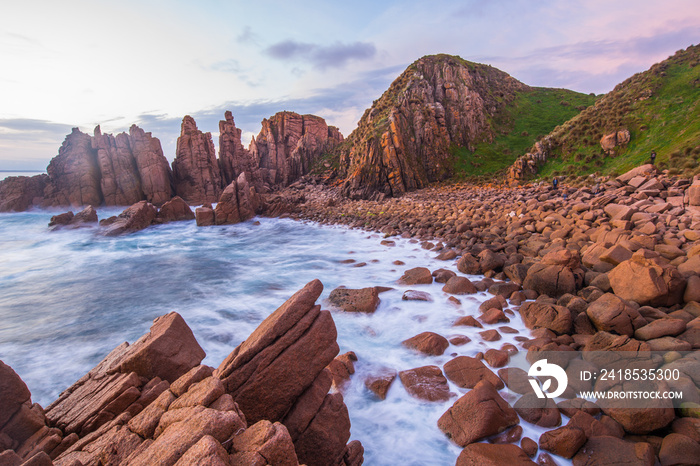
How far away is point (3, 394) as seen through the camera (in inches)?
190

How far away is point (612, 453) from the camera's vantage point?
4.50 metres

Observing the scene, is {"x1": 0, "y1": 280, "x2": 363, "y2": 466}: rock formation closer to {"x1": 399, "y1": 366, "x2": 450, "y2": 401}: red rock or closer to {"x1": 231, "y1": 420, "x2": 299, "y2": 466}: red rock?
{"x1": 231, "y1": 420, "x2": 299, "y2": 466}: red rock

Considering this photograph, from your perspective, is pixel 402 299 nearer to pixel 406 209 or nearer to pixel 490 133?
pixel 406 209

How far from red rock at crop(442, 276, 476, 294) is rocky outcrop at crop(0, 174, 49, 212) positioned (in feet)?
218

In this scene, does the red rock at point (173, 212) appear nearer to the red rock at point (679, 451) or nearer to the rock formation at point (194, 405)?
the rock formation at point (194, 405)

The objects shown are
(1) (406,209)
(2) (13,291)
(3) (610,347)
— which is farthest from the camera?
(1) (406,209)

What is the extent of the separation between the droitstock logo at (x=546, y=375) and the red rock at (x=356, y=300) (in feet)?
18.3

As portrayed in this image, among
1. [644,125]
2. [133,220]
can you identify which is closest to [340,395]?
[644,125]

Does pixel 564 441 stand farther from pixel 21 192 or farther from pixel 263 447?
pixel 21 192

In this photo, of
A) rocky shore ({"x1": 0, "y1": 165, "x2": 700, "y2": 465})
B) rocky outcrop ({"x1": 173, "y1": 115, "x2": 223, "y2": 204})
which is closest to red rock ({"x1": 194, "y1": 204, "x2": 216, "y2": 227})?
rocky outcrop ({"x1": 173, "y1": 115, "x2": 223, "y2": 204})

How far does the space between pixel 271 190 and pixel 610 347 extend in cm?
6332

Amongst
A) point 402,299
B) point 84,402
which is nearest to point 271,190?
point 402,299

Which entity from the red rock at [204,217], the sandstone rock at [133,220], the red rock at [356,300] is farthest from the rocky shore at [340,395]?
the sandstone rock at [133,220]

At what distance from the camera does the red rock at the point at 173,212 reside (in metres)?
38.1
